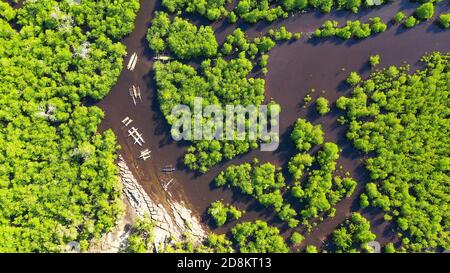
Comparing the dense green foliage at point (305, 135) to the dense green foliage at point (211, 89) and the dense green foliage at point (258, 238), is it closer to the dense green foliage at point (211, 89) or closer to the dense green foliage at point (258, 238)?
the dense green foliage at point (211, 89)

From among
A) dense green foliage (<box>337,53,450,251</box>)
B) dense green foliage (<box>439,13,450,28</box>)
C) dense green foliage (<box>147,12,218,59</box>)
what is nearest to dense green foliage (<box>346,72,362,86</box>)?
dense green foliage (<box>337,53,450,251</box>)

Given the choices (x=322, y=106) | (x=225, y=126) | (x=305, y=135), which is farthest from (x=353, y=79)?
(x=225, y=126)

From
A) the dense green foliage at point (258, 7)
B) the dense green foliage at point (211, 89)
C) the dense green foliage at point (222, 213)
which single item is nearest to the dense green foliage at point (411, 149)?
the dense green foliage at point (258, 7)

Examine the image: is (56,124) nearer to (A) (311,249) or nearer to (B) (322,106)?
(B) (322,106)

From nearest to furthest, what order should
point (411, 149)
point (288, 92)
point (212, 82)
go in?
point (411, 149) < point (212, 82) < point (288, 92)

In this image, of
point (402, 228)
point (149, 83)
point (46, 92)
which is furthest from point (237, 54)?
point (402, 228)

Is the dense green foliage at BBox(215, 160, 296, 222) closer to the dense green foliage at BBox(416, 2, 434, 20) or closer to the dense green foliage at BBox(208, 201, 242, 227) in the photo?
the dense green foliage at BBox(208, 201, 242, 227)
